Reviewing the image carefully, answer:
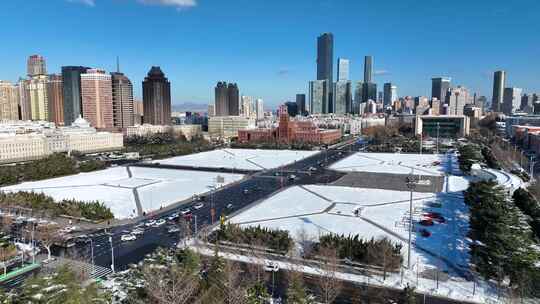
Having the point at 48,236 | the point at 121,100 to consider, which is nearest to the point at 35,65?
the point at 121,100

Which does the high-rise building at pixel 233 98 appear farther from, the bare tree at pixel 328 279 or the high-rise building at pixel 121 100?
the bare tree at pixel 328 279

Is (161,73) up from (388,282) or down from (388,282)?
up

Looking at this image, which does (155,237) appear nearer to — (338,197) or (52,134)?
(338,197)

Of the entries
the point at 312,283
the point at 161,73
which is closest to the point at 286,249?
the point at 312,283

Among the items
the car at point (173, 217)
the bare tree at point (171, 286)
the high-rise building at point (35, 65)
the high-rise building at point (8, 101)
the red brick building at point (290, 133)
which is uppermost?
the high-rise building at point (35, 65)

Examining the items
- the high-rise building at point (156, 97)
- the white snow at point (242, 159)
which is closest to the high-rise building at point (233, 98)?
the high-rise building at point (156, 97)

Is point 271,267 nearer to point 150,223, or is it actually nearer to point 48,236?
point 150,223
